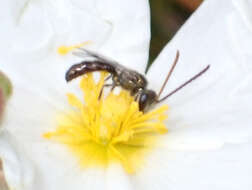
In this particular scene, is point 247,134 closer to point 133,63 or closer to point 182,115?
point 182,115

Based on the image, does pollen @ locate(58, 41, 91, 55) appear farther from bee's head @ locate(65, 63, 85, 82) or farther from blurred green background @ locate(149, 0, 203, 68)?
blurred green background @ locate(149, 0, 203, 68)

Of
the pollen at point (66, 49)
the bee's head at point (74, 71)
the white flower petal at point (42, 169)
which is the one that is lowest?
the white flower petal at point (42, 169)

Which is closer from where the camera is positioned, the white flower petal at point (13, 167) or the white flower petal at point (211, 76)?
the white flower petal at point (13, 167)

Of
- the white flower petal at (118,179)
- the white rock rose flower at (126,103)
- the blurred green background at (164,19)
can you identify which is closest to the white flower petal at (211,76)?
the white rock rose flower at (126,103)

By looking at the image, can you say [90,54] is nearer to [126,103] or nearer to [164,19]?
[126,103]

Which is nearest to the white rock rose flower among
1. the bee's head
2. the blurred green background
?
the bee's head

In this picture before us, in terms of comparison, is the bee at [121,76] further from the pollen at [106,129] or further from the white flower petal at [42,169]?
the white flower petal at [42,169]

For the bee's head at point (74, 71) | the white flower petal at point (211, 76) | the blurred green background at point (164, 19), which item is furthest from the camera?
the blurred green background at point (164, 19)

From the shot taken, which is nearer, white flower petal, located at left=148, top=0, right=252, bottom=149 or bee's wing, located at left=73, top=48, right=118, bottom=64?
bee's wing, located at left=73, top=48, right=118, bottom=64
